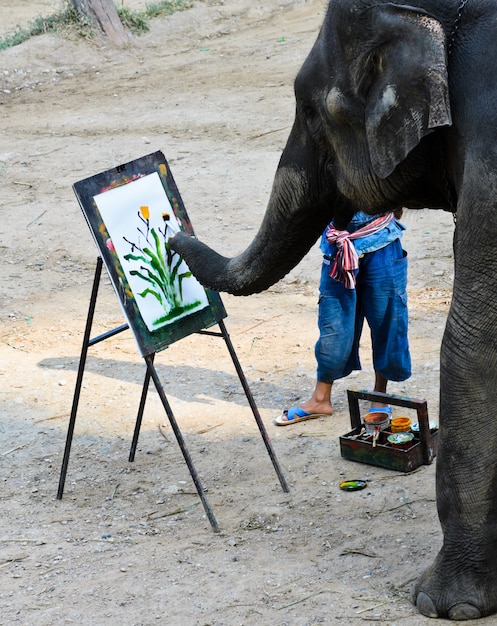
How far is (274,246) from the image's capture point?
421cm

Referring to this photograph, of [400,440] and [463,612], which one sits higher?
[463,612]

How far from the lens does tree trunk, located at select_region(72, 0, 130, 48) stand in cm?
1435

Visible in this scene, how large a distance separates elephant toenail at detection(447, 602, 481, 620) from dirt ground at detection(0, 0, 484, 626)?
0.10 metres

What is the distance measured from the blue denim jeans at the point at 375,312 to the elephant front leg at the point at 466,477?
5.96 feet

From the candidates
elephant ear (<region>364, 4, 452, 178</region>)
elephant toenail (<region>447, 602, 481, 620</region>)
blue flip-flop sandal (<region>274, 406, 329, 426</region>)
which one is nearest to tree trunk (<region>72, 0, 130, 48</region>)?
blue flip-flop sandal (<region>274, 406, 329, 426</region>)

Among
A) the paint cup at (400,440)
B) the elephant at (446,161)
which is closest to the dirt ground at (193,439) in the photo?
the paint cup at (400,440)

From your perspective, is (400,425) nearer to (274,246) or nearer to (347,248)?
(347,248)

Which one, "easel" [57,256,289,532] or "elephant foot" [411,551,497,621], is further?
"easel" [57,256,289,532]

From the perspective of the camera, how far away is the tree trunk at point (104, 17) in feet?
47.1

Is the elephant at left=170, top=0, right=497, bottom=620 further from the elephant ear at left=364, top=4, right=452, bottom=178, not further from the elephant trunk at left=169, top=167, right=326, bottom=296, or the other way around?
the elephant trunk at left=169, top=167, right=326, bottom=296

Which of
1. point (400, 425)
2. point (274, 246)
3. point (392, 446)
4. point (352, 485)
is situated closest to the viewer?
point (274, 246)

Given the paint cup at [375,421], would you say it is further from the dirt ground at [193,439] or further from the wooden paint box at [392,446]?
the dirt ground at [193,439]

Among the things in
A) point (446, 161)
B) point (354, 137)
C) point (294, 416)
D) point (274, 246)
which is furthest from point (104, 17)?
point (446, 161)

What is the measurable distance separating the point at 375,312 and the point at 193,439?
1.14 m
